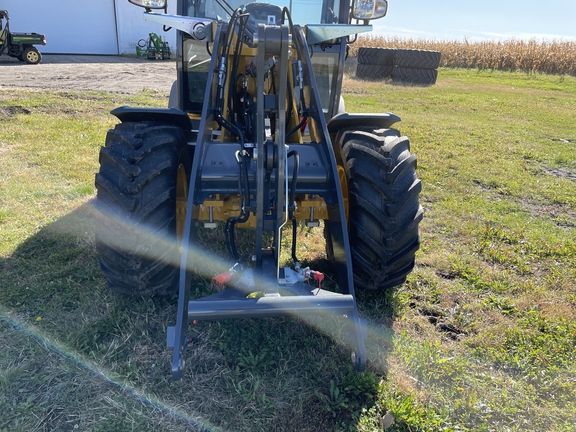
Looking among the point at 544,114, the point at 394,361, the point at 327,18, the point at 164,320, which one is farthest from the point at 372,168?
the point at 544,114

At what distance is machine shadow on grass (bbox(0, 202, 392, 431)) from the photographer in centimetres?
249

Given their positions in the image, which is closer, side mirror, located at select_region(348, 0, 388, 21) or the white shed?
side mirror, located at select_region(348, 0, 388, 21)

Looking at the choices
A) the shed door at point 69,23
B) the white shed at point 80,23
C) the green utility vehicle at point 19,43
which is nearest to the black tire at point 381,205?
the green utility vehicle at point 19,43

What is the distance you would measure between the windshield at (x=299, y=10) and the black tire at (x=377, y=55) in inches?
551

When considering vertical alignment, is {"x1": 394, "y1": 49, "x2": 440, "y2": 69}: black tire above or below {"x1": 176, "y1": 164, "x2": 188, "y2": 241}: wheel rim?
above

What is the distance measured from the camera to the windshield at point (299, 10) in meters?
4.19

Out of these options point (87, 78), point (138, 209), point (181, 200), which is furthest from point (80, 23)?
point (138, 209)

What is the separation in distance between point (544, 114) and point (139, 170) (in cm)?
1211

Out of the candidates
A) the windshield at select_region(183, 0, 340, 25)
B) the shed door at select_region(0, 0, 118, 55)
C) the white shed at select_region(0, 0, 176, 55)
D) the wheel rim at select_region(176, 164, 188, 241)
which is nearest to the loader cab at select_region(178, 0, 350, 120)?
the windshield at select_region(183, 0, 340, 25)

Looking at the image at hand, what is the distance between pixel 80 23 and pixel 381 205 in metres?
27.0

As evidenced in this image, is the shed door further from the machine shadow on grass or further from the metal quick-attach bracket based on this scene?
the metal quick-attach bracket

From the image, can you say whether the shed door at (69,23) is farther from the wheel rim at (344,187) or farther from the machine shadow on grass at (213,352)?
the wheel rim at (344,187)

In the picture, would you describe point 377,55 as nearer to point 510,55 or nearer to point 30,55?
point 510,55

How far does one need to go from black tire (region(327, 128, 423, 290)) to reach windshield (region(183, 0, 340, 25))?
1670 millimetres
